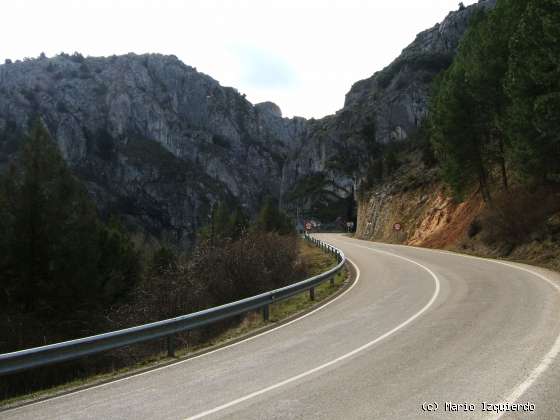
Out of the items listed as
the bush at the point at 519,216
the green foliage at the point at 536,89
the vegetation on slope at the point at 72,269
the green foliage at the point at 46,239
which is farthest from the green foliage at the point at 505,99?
the green foliage at the point at 46,239

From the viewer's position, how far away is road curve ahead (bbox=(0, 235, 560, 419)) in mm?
5113

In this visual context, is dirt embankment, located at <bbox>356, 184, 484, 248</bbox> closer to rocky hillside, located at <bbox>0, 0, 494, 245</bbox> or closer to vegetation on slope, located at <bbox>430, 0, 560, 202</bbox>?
vegetation on slope, located at <bbox>430, 0, 560, 202</bbox>

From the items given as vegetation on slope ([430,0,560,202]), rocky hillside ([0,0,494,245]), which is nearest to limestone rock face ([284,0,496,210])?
rocky hillside ([0,0,494,245])

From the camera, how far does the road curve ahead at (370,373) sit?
201 inches

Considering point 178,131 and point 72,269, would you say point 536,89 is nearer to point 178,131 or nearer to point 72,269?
point 72,269

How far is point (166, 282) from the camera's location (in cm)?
1574

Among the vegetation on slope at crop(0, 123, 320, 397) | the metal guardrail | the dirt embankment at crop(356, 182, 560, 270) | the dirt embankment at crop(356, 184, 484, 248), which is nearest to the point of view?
the metal guardrail

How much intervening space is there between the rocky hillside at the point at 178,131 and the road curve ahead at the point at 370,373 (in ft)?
421

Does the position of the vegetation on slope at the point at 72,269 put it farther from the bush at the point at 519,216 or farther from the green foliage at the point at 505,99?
the green foliage at the point at 505,99

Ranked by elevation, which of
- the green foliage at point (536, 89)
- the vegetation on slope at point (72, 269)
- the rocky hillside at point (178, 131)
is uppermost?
the rocky hillside at point (178, 131)

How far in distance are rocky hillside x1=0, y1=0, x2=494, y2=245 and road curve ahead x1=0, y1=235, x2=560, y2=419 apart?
12843 centimetres

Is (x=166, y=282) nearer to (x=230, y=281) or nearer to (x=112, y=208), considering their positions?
(x=230, y=281)

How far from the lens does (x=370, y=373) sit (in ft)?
20.7

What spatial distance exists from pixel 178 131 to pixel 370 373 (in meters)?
179
